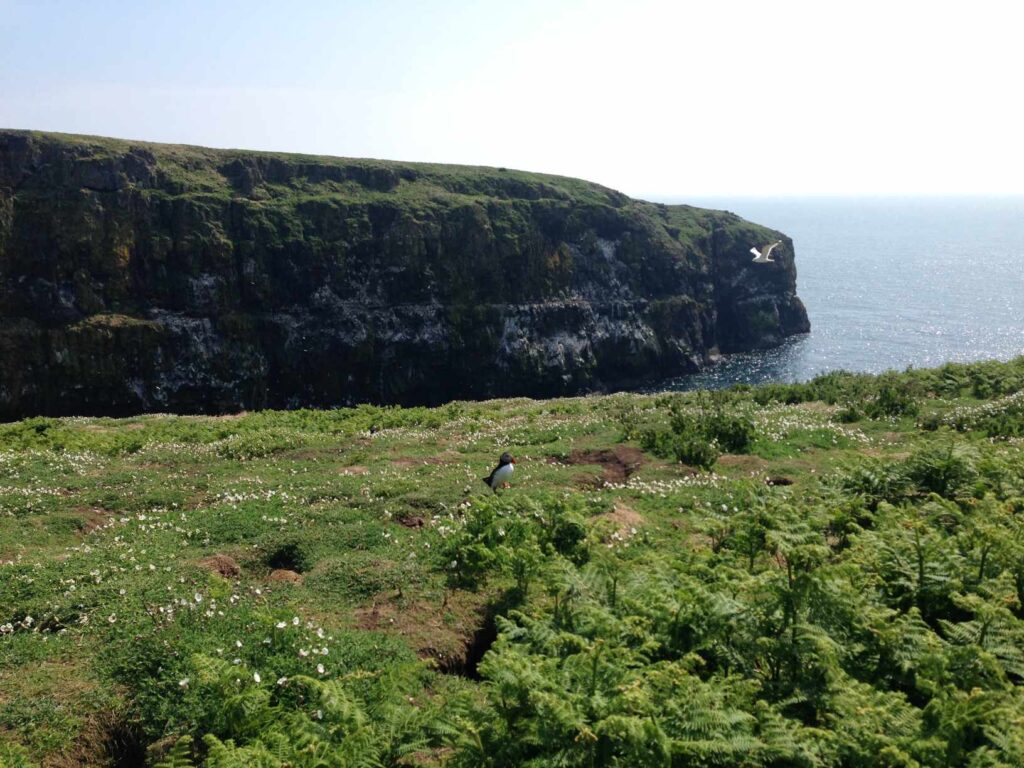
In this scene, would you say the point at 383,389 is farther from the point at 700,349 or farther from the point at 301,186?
the point at 700,349

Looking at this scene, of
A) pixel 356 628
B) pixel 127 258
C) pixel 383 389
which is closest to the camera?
pixel 356 628

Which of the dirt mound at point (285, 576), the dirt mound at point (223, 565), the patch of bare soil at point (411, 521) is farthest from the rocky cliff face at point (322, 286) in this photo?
the dirt mound at point (285, 576)

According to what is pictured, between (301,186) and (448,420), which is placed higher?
(301,186)

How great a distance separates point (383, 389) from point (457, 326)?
1412cm

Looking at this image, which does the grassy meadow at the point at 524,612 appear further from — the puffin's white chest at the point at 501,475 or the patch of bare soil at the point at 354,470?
the puffin's white chest at the point at 501,475

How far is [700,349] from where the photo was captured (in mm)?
113250

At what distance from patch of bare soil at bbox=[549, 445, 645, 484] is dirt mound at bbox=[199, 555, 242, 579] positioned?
10362 mm

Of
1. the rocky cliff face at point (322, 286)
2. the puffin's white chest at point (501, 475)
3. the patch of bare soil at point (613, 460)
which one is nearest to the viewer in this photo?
the puffin's white chest at point (501, 475)

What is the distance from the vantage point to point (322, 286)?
9069 centimetres

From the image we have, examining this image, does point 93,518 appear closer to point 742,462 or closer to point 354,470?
point 354,470

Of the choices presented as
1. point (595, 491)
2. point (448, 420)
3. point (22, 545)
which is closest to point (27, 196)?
point (448, 420)

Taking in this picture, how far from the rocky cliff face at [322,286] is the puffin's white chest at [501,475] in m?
72.0

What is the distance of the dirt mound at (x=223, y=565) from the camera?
13.3 metres

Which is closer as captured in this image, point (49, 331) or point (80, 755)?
point (80, 755)
